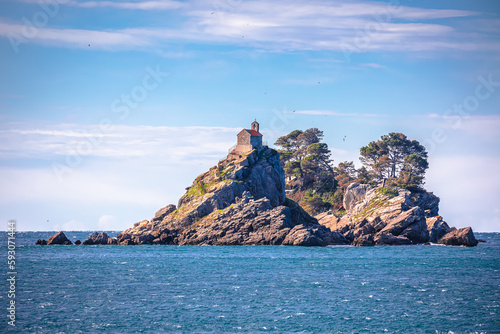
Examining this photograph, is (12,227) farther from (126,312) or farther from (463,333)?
(463,333)

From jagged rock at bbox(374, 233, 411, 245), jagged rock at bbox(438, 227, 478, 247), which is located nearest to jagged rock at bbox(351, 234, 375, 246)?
jagged rock at bbox(374, 233, 411, 245)

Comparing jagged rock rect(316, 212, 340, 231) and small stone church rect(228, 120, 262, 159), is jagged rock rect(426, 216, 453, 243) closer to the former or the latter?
jagged rock rect(316, 212, 340, 231)

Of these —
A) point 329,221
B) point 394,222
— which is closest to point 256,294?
point 394,222

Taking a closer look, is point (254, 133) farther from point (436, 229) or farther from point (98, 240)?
point (436, 229)

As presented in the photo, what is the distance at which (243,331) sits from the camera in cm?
3431

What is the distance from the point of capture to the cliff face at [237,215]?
308 ft

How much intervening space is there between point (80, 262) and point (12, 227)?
32.4 metres

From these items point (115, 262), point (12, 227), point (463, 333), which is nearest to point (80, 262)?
point (115, 262)

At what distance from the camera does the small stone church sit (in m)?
112

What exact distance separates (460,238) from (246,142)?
43.5 m

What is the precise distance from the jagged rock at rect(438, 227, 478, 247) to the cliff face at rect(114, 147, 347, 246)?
746 inches

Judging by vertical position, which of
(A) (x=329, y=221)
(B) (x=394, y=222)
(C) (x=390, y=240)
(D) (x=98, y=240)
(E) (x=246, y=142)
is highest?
(E) (x=246, y=142)

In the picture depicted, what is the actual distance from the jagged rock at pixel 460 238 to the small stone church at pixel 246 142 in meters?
39.3

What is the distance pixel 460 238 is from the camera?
9950cm
